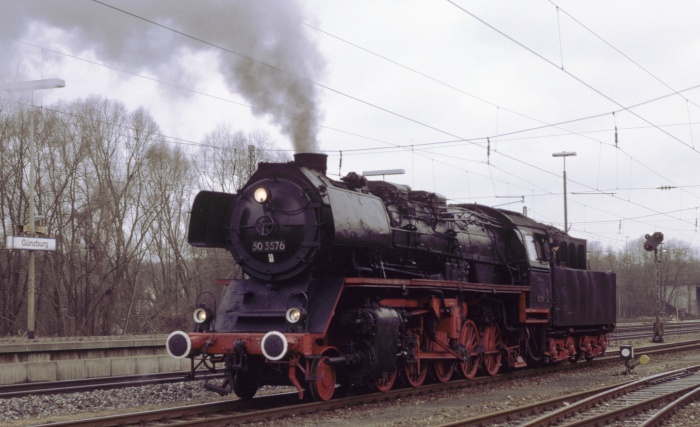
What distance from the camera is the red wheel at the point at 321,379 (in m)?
11.3

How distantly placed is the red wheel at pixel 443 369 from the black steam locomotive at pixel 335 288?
22 millimetres

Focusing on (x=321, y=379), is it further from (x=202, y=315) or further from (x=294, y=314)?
(x=202, y=315)

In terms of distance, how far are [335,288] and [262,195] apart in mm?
1860

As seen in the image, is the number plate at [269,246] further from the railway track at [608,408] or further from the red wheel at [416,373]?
the railway track at [608,408]

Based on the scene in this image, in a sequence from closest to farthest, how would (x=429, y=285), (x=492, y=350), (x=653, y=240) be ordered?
1. (x=429, y=285)
2. (x=492, y=350)
3. (x=653, y=240)

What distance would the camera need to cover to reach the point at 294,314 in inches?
448

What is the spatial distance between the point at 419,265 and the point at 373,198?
2202mm

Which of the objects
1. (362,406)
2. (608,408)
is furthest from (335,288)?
(608,408)

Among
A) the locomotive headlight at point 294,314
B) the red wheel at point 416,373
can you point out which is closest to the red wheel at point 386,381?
the red wheel at point 416,373

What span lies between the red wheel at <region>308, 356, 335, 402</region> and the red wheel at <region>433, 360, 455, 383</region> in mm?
3671

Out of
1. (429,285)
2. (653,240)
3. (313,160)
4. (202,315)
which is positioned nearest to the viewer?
(202,315)

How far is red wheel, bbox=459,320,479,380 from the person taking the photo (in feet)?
50.6

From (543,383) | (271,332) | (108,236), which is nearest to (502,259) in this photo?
(543,383)

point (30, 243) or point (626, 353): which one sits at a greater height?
point (30, 243)
